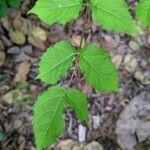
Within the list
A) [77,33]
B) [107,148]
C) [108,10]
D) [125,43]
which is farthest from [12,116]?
[108,10]

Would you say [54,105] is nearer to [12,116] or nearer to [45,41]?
[12,116]

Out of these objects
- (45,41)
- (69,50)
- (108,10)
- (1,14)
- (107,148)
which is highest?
(1,14)

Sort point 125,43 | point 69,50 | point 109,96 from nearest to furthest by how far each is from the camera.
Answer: point 69,50
point 109,96
point 125,43

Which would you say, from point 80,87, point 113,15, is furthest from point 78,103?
point 80,87

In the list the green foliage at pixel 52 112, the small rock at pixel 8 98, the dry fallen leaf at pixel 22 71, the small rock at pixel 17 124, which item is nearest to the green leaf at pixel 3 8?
the dry fallen leaf at pixel 22 71

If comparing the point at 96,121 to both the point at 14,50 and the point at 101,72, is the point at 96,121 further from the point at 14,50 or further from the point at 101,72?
the point at 101,72

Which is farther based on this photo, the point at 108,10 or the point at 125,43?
the point at 125,43
